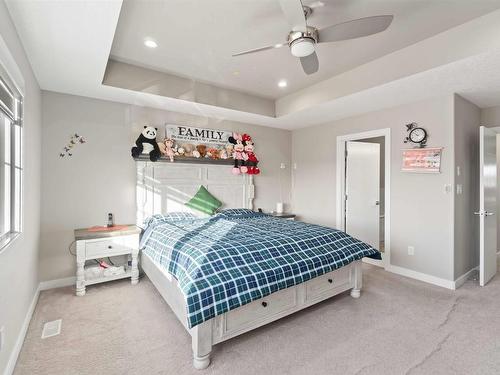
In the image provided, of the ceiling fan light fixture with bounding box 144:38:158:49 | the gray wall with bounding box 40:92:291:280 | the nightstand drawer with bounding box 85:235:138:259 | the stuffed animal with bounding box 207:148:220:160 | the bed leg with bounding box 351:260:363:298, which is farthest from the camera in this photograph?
the stuffed animal with bounding box 207:148:220:160

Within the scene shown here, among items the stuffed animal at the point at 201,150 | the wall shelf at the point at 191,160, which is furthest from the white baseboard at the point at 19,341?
the stuffed animal at the point at 201,150

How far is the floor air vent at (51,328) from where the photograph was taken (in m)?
2.13

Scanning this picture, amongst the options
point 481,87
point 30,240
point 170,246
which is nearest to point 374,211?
point 481,87

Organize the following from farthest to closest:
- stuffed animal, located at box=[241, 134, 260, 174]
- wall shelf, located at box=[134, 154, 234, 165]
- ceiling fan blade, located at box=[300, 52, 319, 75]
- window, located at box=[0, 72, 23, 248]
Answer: stuffed animal, located at box=[241, 134, 260, 174]
wall shelf, located at box=[134, 154, 234, 165]
ceiling fan blade, located at box=[300, 52, 319, 75]
window, located at box=[0, 72, 23, 248]

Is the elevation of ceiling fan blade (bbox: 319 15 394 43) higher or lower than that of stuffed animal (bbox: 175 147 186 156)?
higher

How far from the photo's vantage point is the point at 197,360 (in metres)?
1.77

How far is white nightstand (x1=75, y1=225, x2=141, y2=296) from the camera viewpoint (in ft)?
9.40

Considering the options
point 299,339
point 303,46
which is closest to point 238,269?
point 299,339

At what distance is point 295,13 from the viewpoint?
1833mm

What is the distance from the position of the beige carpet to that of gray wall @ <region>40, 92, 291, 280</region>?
723 mm

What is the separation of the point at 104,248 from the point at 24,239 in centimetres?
87

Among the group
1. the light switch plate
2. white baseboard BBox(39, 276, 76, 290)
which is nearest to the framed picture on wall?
the light switch plate

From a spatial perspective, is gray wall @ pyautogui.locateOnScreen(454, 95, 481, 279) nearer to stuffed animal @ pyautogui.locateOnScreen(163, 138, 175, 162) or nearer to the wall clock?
the wall clock

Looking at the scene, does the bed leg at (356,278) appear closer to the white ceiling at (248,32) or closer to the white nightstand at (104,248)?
the white ceiling at (248,32)
